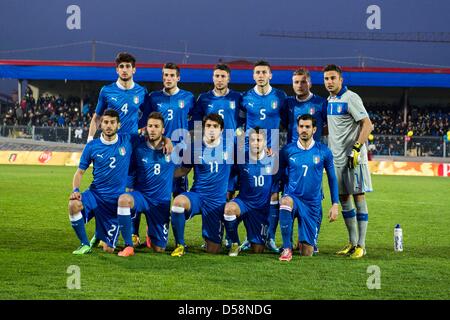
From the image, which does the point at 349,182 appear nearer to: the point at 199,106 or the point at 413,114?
the point at 199,106

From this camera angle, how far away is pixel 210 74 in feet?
122

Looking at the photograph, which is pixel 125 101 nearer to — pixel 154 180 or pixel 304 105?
pixel 154 180

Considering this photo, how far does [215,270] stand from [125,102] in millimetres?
2873

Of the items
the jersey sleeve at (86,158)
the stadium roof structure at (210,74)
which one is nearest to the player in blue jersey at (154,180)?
the jersey sleeve at (86,158)

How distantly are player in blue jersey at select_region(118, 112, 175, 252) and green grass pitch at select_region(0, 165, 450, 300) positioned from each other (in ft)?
0.96

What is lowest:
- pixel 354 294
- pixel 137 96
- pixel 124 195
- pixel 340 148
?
pixel 354 294

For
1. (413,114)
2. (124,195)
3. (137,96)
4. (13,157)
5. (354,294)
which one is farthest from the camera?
(413,114)

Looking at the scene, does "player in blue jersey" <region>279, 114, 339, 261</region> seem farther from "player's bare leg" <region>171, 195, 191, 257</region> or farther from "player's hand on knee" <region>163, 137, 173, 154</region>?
"player's hand on knee" <region>163, 137, 173, 154</region>

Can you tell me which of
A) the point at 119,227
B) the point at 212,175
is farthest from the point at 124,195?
the point at 212,175

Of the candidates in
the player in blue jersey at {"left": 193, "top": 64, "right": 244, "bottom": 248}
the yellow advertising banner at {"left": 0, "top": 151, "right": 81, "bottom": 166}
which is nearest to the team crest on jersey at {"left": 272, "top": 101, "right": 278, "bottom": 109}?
the player in blue jersey at {"left": 193, "top": 64, "right": 244, "bottom": 248}

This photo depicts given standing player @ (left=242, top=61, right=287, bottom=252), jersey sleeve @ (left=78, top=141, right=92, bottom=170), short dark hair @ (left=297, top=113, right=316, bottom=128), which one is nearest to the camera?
short dark hair @ (left=297, top=113, right=316, bottom=128)

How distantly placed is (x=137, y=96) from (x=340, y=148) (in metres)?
2.57

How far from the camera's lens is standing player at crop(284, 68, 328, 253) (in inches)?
339

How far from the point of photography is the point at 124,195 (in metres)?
8.11
